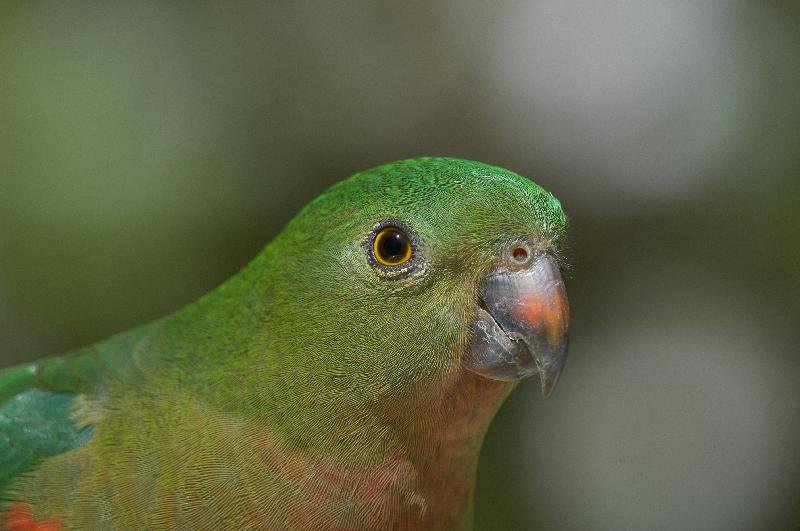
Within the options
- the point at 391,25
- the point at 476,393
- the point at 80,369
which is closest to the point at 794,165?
the point at 391,25

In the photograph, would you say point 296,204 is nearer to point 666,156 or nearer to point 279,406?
point 666,156

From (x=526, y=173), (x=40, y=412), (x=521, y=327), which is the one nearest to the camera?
(x=521, y=327)

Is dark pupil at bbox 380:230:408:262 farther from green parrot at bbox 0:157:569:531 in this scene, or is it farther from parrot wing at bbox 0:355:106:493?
parrot wing at bbox 0:355:106:493

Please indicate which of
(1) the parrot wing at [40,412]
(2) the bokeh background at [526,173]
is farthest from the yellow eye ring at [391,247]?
Answer: (2) the bokeh background at [526,173]

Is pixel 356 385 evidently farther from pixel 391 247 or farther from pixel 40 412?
pixel 40 412

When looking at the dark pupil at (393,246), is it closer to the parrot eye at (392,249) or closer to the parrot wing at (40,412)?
the parrot eye at (392,249)

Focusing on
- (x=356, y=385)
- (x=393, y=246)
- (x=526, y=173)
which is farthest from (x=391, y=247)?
(x=526, y=173)

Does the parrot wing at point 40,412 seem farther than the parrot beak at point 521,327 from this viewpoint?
Yes
